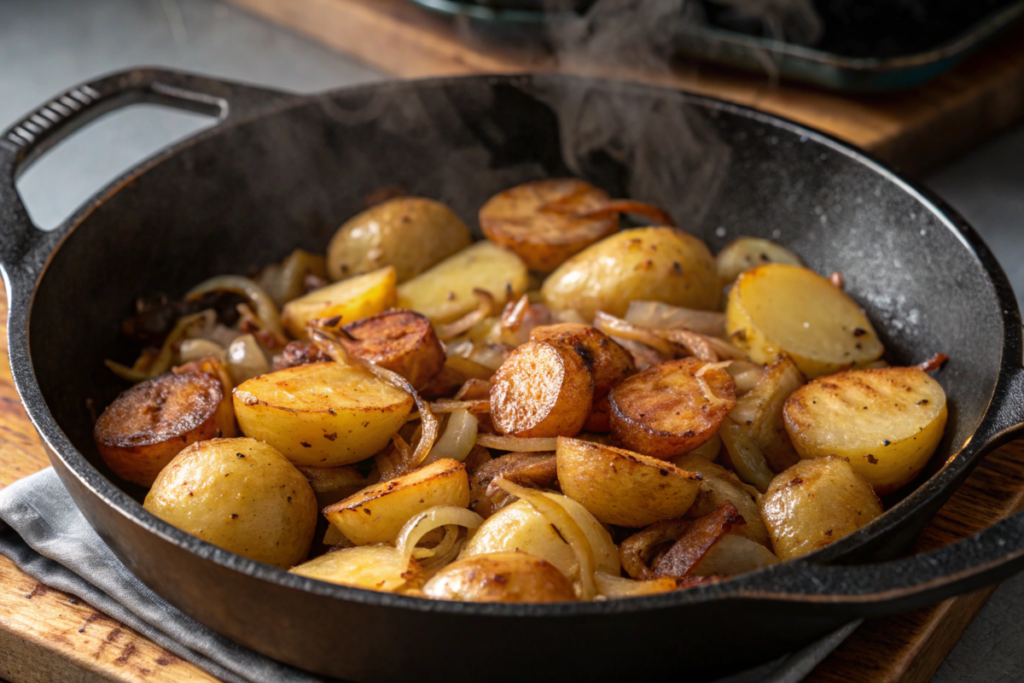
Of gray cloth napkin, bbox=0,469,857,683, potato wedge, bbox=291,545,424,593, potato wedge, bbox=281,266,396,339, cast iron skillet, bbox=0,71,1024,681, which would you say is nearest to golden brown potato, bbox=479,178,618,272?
cast iron skillet, bbox=0,71,1024,681

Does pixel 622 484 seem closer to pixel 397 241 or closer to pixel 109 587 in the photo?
pixel 109 587

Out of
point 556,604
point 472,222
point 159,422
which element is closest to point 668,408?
point 556,604

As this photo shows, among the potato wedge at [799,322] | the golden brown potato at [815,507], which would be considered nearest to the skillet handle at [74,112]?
the potato wedge at [799,322]

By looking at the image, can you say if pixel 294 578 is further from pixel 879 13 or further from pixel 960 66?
pixel 960 66

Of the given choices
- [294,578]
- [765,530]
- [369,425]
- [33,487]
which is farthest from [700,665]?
[33,487]

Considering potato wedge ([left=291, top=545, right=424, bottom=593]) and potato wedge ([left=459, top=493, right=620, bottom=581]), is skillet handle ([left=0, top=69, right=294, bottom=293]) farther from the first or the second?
potato wedge ([left=459, top=493, right=620, bottom=581])

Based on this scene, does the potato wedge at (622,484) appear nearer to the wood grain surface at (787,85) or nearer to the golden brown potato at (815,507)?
the golden brown potato at (815,507)
